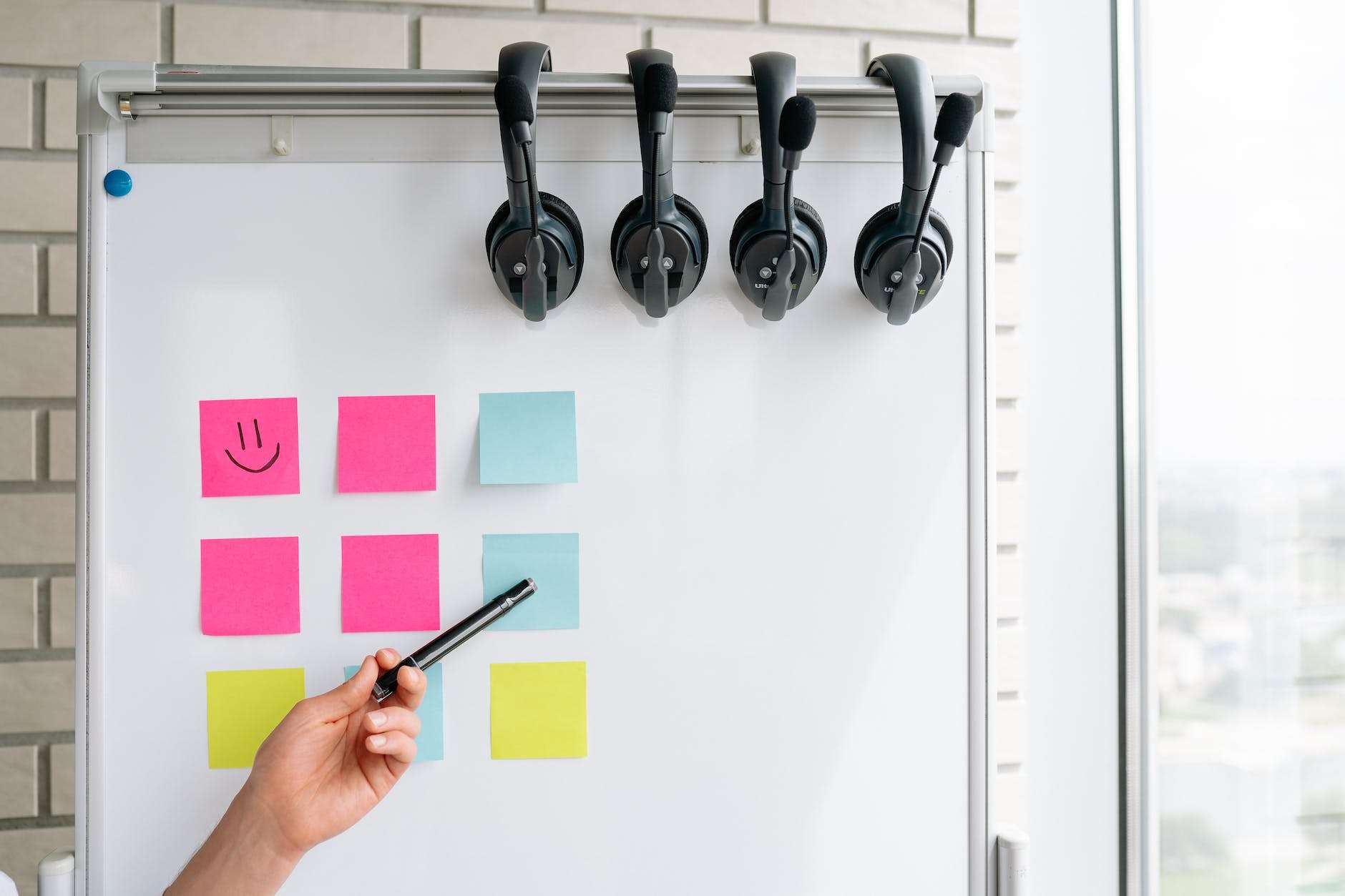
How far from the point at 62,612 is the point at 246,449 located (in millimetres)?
506

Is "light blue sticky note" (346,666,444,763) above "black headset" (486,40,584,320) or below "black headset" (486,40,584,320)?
below

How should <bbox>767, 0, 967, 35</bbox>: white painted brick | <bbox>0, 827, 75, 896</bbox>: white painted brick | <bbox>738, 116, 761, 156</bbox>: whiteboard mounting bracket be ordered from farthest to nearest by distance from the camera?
<bbox>767, 0, 967, 35</bbox>: white painted brick → <bbox>0, 827, 75, 896</bbox>: white painted brick → <bbox>738, 116, 761, 156</bbox>: whiteboard mounting bracket

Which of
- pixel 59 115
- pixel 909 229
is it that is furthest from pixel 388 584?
pixel 59 115

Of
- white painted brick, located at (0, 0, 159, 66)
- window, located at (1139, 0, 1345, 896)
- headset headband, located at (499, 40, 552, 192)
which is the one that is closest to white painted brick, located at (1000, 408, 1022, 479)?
window, located at (1139, 0, 1345, 896)

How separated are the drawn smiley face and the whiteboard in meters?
0.02

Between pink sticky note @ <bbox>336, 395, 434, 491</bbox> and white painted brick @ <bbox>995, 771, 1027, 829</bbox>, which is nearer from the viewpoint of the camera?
pink sticky note @ <bbox>336, 395, 434, 491</bbox>

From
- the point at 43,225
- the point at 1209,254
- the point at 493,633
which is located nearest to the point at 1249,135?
the point at 1209,254

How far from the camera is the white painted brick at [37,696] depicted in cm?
95

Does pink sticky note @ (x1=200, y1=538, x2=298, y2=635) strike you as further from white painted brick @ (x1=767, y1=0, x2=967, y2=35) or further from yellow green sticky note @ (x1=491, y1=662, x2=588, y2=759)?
white painted brick @ (x1=767, y1=0, x2=967, y2=35)

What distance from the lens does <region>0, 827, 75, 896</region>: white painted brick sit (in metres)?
0.94

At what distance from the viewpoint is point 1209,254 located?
42.1 inches

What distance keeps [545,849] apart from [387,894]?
137 mm

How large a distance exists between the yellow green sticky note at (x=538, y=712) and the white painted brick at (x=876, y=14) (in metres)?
0.89

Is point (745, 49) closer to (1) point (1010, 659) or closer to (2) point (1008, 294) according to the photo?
(2) point (1008, 294)
